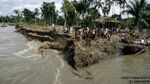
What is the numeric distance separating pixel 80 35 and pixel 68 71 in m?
6.35

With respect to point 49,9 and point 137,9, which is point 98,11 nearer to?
point 137,9

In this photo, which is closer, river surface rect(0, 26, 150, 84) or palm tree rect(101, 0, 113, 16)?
river surface rect(0, 26, 150, 84)

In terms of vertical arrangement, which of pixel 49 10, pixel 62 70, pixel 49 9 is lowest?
pixel 62 70

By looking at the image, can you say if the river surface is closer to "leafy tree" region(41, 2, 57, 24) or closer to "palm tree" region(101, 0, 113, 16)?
"palm tree" region(101, 0, 113, 16)

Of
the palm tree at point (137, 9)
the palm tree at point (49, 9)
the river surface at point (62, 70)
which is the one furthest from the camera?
the palm tree at point (49, 9)

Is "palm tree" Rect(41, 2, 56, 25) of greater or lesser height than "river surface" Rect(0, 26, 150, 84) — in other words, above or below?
above

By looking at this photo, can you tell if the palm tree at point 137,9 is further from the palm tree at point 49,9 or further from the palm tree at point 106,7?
the palm tree at point 49,9

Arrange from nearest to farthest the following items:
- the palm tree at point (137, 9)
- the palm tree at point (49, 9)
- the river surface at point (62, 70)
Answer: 1. the river surface at point (62, 70)
2. the palm tree at point (137, 9)
3. the palm tree at point (49, 9)

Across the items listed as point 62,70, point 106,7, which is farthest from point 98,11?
point 62,70

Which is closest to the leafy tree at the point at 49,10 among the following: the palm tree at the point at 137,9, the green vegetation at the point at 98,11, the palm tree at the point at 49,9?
the palm tree at the point at 49,9

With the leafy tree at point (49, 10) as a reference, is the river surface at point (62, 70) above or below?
below

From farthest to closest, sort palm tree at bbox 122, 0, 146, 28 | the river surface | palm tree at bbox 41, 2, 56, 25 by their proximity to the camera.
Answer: palm tree at bbox 41, 2, 56, 25 → palm tree at bbox 122, 0, 146, 28 → the river surface

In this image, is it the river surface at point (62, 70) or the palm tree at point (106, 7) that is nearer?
the river surface at point (62, 70)

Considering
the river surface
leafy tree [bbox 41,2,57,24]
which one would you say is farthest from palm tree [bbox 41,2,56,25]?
the river surface
